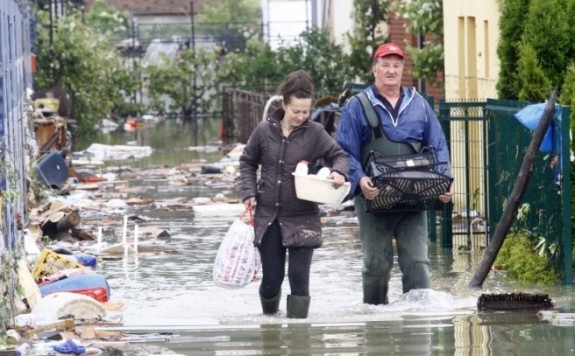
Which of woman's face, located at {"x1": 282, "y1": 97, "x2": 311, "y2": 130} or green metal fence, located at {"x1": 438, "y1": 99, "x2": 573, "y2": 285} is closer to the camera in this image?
woman's face, located at {"x1": 282, "y1": 97, "x2": 311, "y2": 130}

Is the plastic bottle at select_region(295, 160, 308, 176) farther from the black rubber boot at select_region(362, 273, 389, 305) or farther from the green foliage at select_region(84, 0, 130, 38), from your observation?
the green foliage at select_region(84, 0, 130, 38)

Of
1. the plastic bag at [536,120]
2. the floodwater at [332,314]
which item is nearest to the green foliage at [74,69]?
the floodwater at [332,314]

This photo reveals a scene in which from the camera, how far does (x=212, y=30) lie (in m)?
71.3

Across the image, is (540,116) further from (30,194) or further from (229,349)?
(30,194)

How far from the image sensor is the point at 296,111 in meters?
11.6

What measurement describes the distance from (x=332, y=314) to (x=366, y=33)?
27.1 m

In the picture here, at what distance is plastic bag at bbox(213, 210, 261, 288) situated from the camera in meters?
11.7

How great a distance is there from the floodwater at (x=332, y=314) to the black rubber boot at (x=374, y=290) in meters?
0.08

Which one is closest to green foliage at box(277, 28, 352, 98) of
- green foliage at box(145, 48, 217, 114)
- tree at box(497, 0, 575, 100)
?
green foliage at box(145, 48, 217, 114)

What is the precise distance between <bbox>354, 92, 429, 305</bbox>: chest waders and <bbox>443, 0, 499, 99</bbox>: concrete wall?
783 cm

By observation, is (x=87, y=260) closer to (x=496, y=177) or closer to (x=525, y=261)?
(x=496, y=177)

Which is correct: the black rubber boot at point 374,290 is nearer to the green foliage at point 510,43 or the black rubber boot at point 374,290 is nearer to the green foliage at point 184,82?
the green foliage at point 510,43

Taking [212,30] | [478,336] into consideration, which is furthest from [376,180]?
[212,30]

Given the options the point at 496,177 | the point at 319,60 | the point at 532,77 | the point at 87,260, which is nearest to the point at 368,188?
the point at 532,77
